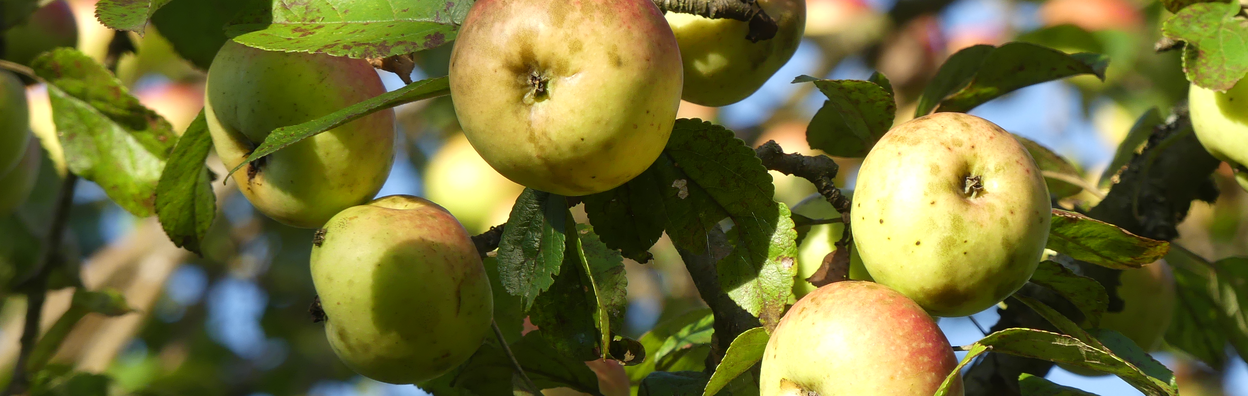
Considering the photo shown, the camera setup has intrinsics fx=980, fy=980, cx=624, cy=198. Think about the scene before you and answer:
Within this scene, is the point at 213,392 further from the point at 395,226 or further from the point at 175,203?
the point at 395,226

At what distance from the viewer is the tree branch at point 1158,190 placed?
1.08m

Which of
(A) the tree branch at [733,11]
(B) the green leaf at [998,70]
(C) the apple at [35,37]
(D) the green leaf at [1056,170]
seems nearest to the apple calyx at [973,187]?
(A) the tree branch at [733,11]

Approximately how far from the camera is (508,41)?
602 millimetres

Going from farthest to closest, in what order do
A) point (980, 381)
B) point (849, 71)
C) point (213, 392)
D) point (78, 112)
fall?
point (849, 71) → point (213, 392) → point (78, 112) → point (980, 381)

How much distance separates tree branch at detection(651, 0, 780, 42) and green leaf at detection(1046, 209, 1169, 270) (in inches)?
10.8

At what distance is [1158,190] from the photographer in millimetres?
1183

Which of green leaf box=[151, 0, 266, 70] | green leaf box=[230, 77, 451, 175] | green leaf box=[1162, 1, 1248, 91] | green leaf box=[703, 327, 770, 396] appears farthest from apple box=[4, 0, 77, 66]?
green leaf box=[1162, 1, 1248, 91]

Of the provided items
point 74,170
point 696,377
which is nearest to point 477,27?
point 696,377

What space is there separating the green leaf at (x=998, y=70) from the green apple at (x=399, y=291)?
54 centimetres

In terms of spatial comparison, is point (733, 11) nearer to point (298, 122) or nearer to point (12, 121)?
point (298, 122)

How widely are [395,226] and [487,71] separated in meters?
0.23

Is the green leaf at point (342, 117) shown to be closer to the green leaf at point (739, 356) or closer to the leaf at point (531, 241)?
the leaf at point (531, 241)

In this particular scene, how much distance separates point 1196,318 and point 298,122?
1.15 meters

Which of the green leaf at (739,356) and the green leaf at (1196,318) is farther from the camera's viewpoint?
the green leaf at (1196,318)
